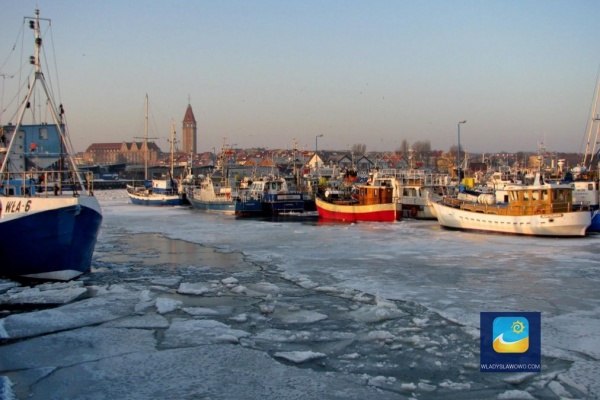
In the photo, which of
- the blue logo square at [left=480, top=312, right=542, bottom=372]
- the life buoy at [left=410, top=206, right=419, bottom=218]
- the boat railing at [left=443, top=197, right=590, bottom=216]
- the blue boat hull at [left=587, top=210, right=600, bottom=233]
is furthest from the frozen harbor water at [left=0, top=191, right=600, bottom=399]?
the life buoy at [left=410, top=206, right=419, bottom=218]

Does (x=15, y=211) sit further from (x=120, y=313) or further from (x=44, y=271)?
(x=120, y=313)

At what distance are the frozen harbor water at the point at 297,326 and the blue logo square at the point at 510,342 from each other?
0.76 ft

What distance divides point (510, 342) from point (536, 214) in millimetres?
21529

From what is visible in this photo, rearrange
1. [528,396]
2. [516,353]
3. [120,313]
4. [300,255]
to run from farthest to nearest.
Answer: [300,255]
[120,313]
[516,353]
[528,396]

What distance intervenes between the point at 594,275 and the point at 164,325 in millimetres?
13500

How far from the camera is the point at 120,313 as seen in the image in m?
13.3

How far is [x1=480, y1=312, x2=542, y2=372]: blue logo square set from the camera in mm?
9438

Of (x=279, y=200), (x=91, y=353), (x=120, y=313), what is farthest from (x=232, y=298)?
(x=279, y=200)

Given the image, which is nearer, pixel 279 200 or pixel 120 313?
pixel 120 313

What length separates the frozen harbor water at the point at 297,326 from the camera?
8.75 m

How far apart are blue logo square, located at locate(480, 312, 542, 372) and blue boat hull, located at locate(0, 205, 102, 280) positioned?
1218 centimetres

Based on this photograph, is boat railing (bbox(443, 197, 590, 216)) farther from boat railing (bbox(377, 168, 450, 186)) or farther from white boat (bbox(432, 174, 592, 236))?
boat railing (bbox(377, 168, 450, 186))

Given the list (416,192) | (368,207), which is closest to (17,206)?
(368,207)

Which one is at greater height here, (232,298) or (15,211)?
(15,211)
